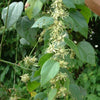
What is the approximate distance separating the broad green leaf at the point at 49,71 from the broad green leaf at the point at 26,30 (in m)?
0.24

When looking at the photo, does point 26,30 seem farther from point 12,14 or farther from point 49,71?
point 49,71

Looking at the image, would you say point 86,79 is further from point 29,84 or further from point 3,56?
point 29,84

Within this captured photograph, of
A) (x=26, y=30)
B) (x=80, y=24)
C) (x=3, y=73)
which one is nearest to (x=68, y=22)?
(x=80, y=24)

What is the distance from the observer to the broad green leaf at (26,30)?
59 cm

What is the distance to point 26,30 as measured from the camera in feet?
1.96

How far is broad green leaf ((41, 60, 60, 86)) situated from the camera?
341 mm

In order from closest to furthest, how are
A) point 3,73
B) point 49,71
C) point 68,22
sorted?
point 49,71
point 68,22
point 3,73

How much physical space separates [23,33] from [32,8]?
10cm

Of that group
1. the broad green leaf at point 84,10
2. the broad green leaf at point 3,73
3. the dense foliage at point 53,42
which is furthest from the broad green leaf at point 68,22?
the broad green leaf at point 3,73

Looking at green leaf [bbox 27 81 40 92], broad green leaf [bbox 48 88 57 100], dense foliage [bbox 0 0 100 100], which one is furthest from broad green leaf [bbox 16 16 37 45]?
broad green leaf [bbox 48 88 57 100]

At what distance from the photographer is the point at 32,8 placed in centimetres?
52

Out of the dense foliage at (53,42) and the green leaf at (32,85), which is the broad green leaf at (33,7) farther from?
the green leaf at (32,85)

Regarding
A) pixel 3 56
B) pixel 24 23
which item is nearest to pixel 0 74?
pixel 3 56

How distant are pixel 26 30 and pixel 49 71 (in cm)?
27
